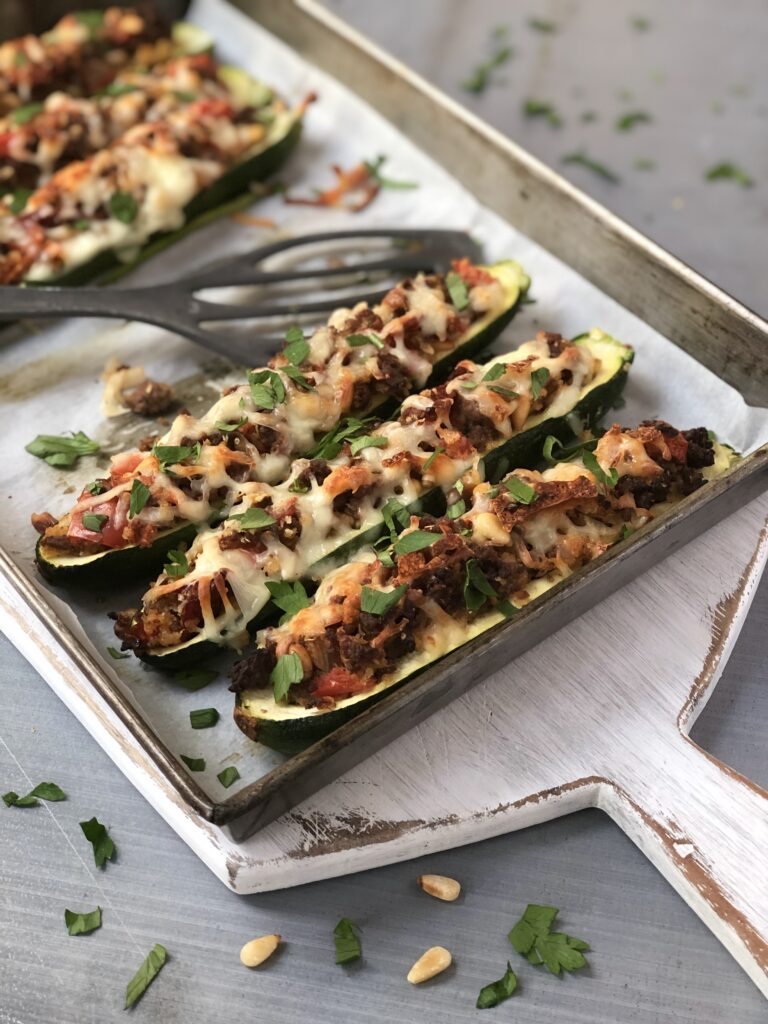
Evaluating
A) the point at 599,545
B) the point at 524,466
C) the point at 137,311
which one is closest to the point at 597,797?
the point at 599,545

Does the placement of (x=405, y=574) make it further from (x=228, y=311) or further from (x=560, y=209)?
(x=560, y=209)

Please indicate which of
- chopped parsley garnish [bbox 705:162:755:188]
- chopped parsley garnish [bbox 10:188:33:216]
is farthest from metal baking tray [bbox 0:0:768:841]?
chopped parsley garnish [bbox 705:162:755:188]

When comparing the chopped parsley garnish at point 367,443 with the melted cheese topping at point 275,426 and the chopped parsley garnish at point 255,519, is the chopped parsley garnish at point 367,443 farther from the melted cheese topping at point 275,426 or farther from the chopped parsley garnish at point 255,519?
the chopped parsley garnish at point 255,519

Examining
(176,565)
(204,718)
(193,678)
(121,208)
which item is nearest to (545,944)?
(204,718)

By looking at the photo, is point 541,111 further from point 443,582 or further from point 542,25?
point 443,582

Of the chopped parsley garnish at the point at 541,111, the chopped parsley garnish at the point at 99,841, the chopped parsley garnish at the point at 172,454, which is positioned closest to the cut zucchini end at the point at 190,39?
the chopped parsley garnish at the point at 541,111

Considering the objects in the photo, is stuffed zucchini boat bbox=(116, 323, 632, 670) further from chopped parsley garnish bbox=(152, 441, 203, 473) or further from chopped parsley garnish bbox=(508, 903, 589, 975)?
chopped parsley garnish bbox=(508, 903, 589, 975)

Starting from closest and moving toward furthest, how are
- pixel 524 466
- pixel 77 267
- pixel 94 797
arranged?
1. pixel 94 797
2. pixel 524 466
3. pixel 77 267

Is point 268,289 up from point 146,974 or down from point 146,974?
up
